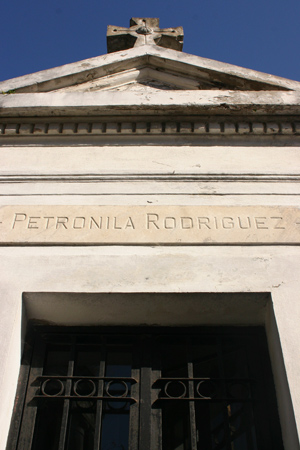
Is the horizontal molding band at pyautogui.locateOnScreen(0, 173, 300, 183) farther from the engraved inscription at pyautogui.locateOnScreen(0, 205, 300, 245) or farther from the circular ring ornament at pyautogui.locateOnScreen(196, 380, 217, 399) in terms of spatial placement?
the circular ring ornament at pyautogui.locateOnScreen(196, 380, 217, 399)

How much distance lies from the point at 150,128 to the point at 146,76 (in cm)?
99

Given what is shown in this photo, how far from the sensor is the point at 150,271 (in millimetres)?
3307

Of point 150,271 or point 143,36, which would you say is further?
point 143,36

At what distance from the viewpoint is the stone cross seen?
5324 millimetres

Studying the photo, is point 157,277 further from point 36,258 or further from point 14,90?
point 14,90

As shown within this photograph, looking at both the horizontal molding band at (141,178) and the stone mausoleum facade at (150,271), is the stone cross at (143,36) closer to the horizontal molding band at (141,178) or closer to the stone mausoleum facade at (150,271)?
the stone mausoleum facade at (150,271)

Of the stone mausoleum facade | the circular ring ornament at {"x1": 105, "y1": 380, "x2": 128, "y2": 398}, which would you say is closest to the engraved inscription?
the stone mausoleum facade

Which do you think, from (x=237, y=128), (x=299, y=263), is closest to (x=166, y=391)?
(x=299, y=263)

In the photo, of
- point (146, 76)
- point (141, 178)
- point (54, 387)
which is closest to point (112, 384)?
point (54, 387)

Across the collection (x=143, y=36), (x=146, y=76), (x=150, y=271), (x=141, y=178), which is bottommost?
(x=150, y=271)

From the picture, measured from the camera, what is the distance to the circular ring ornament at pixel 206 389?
10.2 feet

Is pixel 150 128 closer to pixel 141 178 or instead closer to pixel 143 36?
pixel 141 178

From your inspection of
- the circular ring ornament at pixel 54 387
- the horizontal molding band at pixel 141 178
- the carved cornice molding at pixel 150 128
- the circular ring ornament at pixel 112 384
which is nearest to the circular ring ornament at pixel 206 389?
the circular ring ornament at pixel 112 384

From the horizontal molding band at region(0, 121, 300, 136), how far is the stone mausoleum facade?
0.01 m
